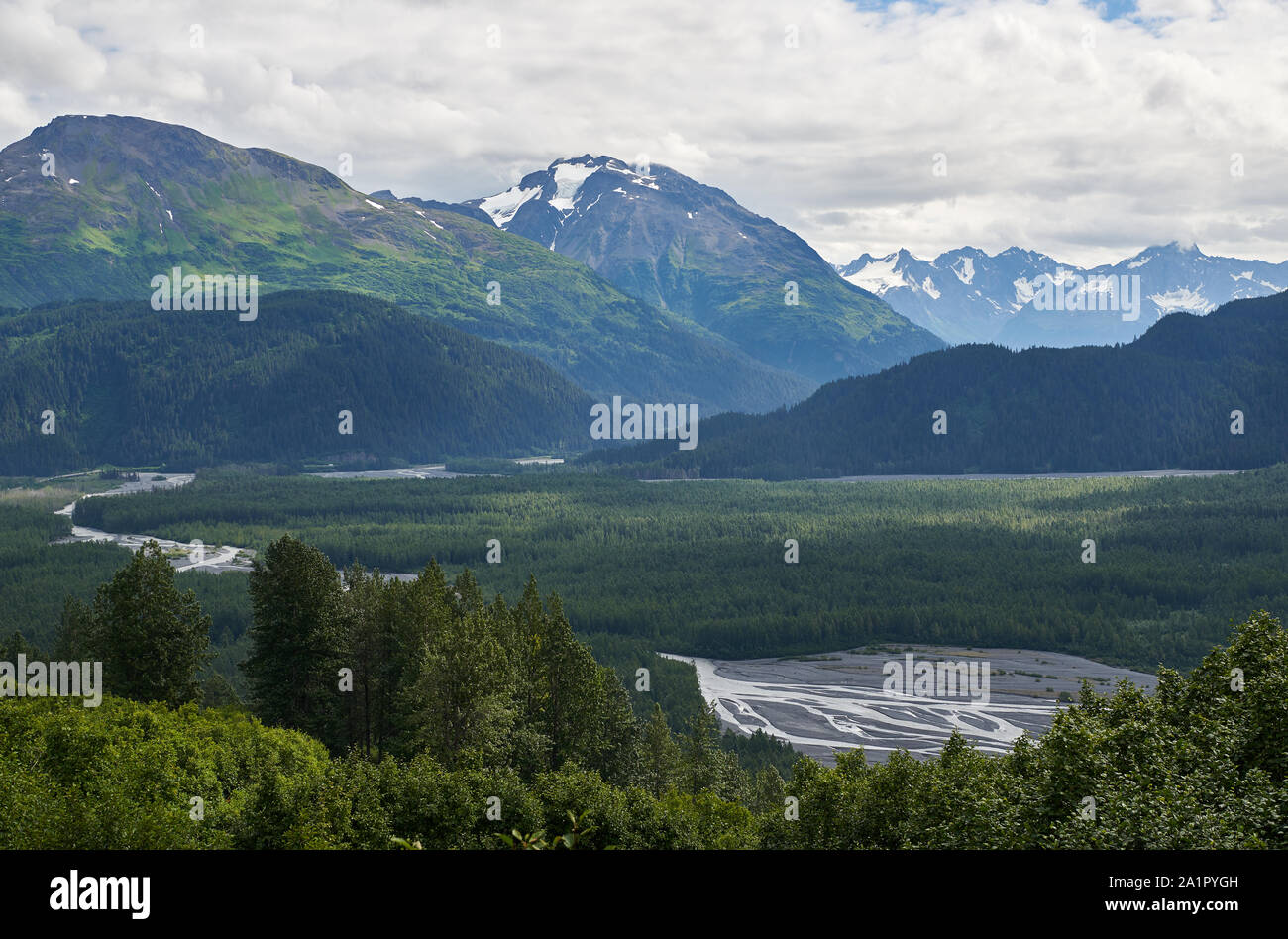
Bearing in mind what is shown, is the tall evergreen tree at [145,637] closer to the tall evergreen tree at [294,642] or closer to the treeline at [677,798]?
the tall evergreen tree at [294,642]

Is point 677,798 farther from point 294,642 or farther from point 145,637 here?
point 145,637

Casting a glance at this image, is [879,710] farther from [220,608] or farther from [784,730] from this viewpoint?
[220,608]

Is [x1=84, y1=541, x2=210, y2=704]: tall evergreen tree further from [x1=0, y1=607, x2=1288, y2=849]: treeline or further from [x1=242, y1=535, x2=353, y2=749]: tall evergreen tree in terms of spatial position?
[x1=0, y1=607, x2=1288, y2=849]: treeline

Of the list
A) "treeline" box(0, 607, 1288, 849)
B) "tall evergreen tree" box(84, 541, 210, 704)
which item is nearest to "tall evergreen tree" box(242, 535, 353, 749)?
"tall evergreen tree" box(84, 541, 210, 704)

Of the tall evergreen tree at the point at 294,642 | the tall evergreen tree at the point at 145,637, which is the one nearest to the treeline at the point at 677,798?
the tall evergreen tree at the point at 145,637

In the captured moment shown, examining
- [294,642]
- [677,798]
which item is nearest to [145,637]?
[294,642]

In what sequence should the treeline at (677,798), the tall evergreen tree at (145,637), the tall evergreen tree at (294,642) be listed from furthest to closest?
1. the tall evergreen tree at (294,642)
2. the tall evergreen tree at (145,637)
3. the treeline at (677,798)
